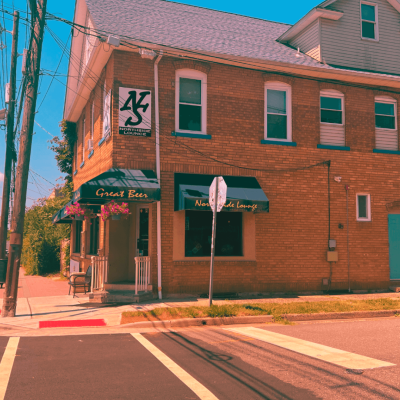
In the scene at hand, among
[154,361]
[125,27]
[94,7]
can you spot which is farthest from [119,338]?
[94,7]

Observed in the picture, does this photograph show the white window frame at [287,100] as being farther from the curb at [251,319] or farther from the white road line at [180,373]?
the white road line at [180,373]

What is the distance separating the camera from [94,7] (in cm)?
1457

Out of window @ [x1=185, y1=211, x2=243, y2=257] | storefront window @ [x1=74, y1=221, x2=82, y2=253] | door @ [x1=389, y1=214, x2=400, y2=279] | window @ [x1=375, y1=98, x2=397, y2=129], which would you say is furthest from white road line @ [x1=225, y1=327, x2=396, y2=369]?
storefront window @ [x1=74, y1=221, x2=82, y2=253]

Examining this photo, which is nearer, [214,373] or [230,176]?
[214,373]

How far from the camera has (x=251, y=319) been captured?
9.76 metres

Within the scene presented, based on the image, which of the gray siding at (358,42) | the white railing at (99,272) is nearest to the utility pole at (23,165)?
the white railing at (99,272)

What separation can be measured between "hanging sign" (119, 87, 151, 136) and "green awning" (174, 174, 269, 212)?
1.70 m

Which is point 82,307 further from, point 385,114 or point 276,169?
point 385,114

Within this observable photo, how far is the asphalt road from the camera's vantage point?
4.94m

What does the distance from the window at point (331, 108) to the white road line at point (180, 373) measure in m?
10.1

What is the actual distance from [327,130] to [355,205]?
2.62 meters

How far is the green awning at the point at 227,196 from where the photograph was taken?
39.9ft

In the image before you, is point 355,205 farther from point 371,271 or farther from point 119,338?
point 119,338

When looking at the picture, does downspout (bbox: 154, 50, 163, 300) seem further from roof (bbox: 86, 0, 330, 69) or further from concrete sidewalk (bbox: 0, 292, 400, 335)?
roof (bbox: 86, 0, 330, 69)
